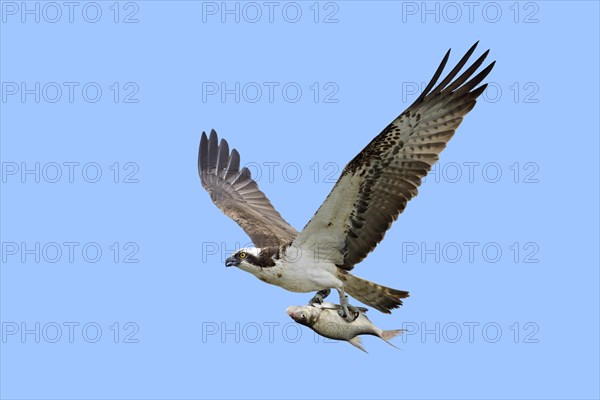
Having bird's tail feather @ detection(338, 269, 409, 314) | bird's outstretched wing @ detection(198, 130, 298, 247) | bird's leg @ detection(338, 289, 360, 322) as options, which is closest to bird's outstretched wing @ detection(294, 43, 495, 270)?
bird's tail feather @ detection(338, 269, 409, 314)

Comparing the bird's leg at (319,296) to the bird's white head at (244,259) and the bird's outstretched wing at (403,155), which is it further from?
the bird's outstretched wing at (403,155)

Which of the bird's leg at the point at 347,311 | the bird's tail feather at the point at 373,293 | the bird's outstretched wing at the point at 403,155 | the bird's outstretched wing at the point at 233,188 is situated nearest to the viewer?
the bird's outstretched wing at the point at 403,155

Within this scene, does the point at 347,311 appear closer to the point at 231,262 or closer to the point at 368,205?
the point at 368,205

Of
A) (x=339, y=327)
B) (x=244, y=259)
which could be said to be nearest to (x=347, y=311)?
(x=339, y=327)

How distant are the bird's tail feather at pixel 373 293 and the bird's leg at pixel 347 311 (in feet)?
1.03

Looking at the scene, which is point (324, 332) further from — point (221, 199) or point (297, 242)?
point (221, 199)

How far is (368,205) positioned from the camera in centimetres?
1299

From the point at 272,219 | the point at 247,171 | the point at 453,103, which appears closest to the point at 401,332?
the point at 453,103

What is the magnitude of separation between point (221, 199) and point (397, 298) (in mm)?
4123

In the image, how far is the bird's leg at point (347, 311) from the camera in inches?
509

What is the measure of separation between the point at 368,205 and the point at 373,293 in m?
1.16

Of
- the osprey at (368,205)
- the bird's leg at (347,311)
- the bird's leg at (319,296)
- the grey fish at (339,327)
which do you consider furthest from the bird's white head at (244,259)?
the bird's leg at (347,311)

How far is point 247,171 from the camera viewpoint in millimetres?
17266

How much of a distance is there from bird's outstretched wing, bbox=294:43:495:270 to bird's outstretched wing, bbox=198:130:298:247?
2645 mm
